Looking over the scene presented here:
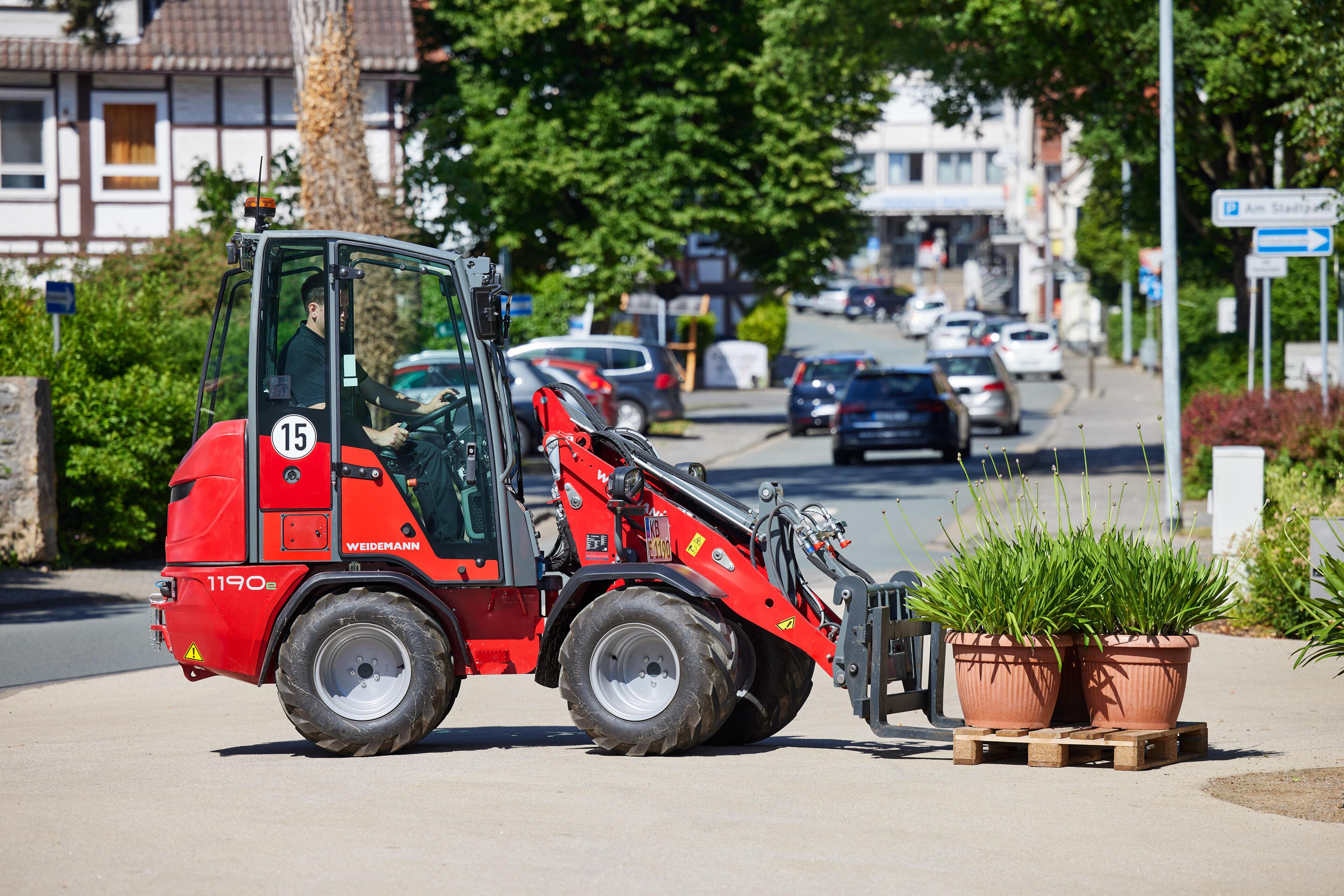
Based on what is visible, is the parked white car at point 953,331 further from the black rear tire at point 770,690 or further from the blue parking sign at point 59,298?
the black rear tire at point 770,690

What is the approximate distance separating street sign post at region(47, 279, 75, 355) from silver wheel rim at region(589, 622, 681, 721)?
442 inches

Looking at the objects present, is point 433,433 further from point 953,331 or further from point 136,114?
point 953,331

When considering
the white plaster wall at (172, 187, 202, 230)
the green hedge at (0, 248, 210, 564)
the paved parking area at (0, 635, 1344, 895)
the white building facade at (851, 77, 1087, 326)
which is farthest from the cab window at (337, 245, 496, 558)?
the white building facade at (851, 77, 1087, 326)

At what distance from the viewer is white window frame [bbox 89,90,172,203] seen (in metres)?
36.6

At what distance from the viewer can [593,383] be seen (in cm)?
3234

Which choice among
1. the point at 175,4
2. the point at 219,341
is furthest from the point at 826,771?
the point at 175,4

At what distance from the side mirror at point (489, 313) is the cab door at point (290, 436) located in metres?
0.70

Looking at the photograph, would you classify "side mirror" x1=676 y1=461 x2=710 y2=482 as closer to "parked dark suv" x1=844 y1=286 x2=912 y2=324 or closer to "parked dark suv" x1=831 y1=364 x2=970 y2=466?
"parked dark suv" x1=831 y1=364 x2=970 y2=466

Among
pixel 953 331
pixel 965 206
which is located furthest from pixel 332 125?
pixel 965 206

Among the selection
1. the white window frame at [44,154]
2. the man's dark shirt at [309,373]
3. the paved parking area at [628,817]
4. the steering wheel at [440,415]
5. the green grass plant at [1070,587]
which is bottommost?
the paved parking area at [628,817]

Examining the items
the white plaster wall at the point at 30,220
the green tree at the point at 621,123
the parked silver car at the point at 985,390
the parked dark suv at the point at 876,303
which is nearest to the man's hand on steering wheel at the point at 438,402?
the parked silver car at the point at 985,390

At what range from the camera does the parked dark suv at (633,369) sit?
118 feet

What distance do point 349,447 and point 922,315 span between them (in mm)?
70993

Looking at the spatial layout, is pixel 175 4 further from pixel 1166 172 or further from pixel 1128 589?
pixel 1128 589
